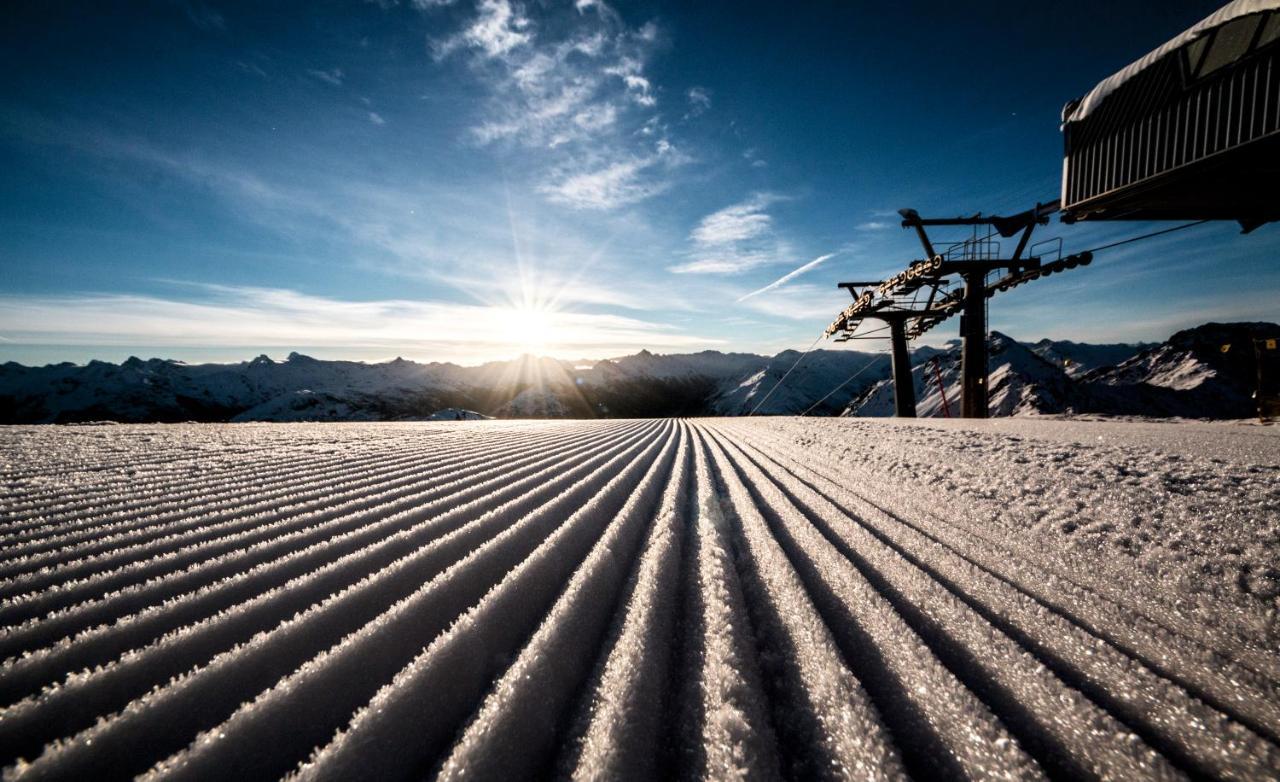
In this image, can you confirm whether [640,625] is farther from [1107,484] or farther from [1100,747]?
[1107,484]

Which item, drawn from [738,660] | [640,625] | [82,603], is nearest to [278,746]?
[640,625]

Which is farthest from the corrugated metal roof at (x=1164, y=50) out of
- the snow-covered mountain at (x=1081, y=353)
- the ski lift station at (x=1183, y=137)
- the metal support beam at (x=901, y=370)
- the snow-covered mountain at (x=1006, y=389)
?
the snow-covered mountain at (x=1081, y=353)

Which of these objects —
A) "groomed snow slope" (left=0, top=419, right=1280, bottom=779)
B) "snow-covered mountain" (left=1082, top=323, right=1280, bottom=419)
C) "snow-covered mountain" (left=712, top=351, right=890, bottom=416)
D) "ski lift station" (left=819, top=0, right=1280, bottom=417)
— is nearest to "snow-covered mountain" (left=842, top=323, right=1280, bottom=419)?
"snow-covered mountain" (left=1082, top=323, right=1280, bottom=419)

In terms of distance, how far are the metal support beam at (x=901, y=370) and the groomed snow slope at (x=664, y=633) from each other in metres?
8.66

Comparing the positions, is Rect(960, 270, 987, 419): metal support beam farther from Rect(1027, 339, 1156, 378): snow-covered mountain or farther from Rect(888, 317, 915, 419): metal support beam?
Rect(1027, 339, 1156, 378): snow-covered mountain

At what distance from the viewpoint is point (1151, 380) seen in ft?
65.4

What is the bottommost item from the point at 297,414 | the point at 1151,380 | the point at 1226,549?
the point at 297,414

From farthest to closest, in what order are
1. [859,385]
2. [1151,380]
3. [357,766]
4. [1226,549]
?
[859,385], [1151,380], [1226,549], [357,766]

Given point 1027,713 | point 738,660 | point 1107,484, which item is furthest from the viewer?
point 1107,484

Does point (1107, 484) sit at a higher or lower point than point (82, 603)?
higher

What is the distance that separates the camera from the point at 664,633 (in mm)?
1174

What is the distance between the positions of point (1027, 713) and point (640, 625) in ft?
2.85

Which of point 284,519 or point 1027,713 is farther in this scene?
point 284,519

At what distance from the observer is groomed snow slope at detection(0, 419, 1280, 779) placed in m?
0.78
